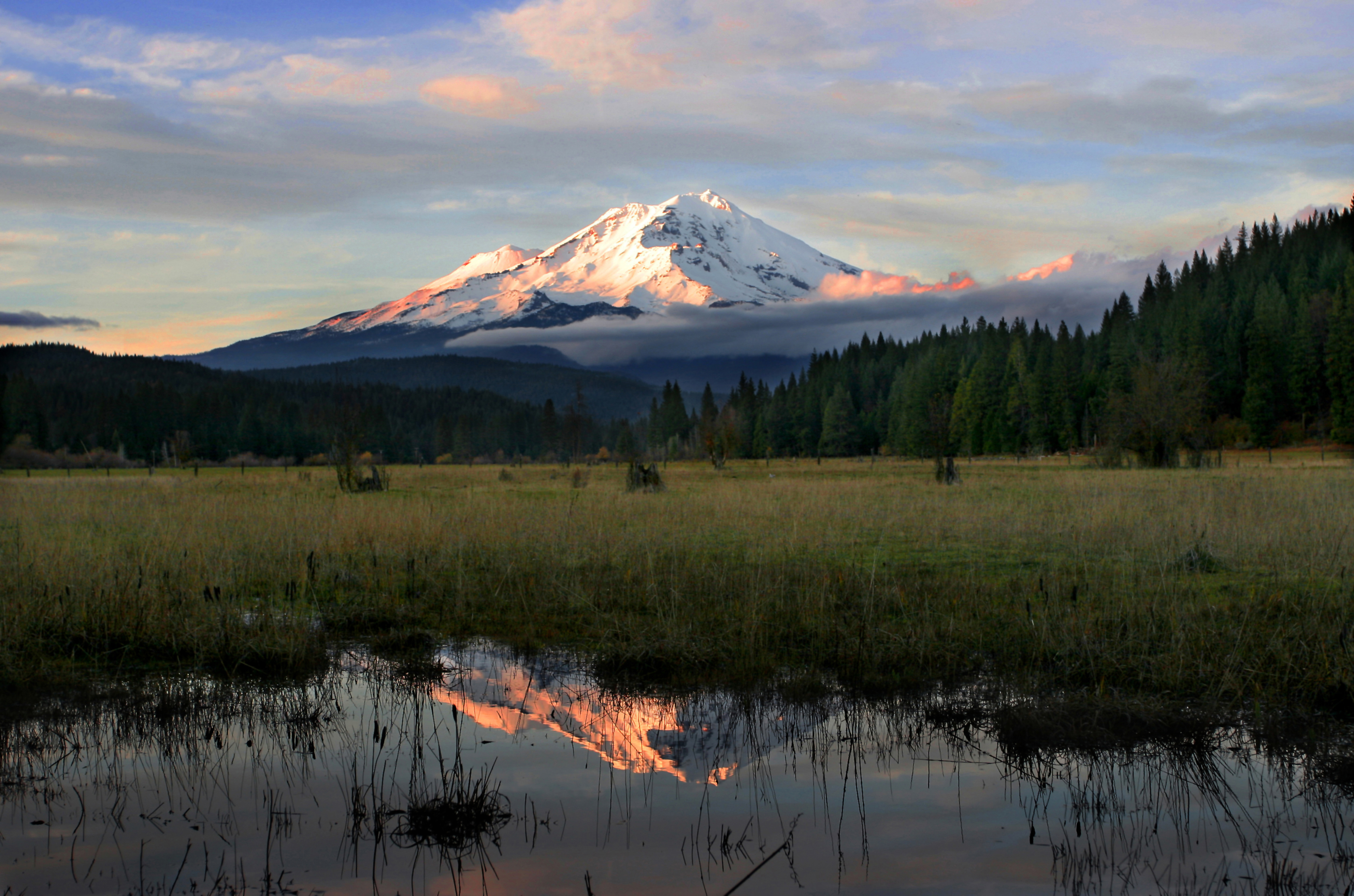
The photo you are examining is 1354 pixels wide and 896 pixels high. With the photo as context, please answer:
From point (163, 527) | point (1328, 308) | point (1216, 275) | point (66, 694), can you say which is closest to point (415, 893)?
point (66, 694)

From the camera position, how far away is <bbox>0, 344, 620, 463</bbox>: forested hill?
4360 inches

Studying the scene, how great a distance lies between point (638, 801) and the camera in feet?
17.3

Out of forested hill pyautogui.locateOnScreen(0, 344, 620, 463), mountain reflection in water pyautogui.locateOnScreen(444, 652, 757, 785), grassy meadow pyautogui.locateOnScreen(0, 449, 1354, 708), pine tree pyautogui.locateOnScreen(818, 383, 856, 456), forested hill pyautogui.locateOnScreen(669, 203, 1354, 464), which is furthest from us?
forested hill pyautogui.locateOnScreen(0, 344, 620, 463)

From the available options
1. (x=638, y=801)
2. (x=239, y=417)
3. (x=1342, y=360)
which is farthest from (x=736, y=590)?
(x=239, y=417)

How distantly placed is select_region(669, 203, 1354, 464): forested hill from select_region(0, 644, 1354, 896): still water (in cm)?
4615

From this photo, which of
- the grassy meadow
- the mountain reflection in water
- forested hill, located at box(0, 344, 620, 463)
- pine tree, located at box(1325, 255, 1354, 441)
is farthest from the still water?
A: pine tree, located at box(1325, 255, 1354, 441)

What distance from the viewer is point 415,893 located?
163 inches

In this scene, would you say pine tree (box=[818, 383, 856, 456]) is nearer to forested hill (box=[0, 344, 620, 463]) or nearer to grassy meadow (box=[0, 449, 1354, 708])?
forested hill (box=[0, 344, 620, 463])

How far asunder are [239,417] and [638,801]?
144 metres

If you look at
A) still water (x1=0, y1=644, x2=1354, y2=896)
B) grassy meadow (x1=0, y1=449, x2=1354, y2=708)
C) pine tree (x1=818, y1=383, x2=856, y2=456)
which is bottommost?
still water (x1=0, y1=644, x2=1354, y2=896)

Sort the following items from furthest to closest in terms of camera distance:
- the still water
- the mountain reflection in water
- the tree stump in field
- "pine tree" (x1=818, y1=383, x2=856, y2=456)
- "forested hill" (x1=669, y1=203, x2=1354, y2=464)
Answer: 1. "pine tree" (x1=818, y1=383, x2=856, y2=456)
2. "forested hill" (x1=669, y1=203, x2=1354, y2=464)
3. the tree stump in field
4. the mountain reflection in water
5. the still water

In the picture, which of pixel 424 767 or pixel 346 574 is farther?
pixel 346 574

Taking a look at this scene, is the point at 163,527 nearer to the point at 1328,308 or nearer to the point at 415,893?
the point at 415,893

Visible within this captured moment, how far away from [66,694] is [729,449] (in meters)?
97.7
